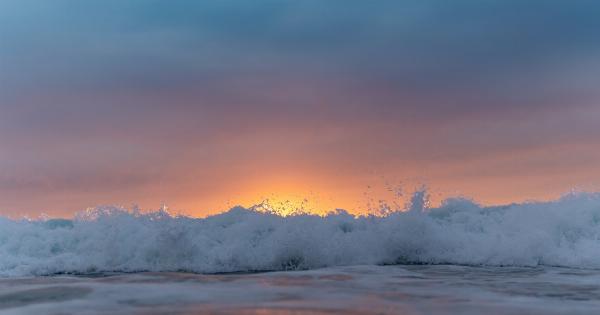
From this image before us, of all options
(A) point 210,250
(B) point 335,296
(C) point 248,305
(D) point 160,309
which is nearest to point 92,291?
(D) point 160,309

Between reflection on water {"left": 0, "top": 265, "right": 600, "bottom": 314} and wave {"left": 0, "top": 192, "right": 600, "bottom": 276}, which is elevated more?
wave {"left": 0, "top": 192, "right": 600, "bottom": 276}

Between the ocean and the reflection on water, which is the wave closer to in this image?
the ocean

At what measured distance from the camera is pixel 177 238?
1415cm

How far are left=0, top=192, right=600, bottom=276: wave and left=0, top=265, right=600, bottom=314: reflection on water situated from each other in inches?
152

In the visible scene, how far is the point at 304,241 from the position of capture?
13953 millimetres

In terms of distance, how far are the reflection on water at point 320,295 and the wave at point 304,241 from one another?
386cm

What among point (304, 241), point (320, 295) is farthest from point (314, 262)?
point (320, 295)

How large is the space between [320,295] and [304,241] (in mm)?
7125

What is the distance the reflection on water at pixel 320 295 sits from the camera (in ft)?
19.2

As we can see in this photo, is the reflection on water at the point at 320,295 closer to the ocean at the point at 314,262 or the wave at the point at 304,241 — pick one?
the ocean at the point at 314,262

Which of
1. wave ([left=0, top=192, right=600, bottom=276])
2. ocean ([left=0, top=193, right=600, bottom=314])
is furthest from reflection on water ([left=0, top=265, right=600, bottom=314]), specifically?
wave ([left=0, top=192, right=600, bottom=276])

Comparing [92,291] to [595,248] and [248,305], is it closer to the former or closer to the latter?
[248,305]

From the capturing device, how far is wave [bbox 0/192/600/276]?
13586 millimetres

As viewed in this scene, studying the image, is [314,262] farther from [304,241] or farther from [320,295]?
[320,295]
